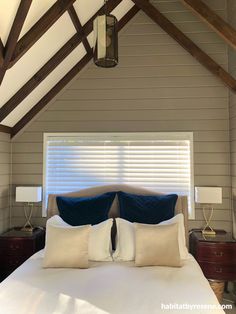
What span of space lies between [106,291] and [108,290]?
0.02 m

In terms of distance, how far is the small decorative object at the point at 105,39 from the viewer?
89.1 inches

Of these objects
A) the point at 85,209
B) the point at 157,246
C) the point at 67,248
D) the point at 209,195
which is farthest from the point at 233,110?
the point at 67,248

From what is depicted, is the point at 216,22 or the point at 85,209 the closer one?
the point at 216,22

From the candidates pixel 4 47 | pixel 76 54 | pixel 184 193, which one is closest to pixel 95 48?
pixel 4 47

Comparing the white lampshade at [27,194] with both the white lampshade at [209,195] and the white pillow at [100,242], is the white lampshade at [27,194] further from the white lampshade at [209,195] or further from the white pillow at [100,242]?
the white lampshade at [209,195]

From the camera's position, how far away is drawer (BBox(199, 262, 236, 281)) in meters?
3.24

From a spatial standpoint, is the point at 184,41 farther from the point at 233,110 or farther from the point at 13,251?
the point at 13,251

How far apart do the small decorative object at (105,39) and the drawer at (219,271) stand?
8.61 feet

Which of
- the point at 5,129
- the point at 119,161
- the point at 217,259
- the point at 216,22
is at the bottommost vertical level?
the point at 217,259

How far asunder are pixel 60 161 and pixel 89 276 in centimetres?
194

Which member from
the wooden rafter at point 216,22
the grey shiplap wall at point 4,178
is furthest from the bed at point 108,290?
the wooden rafter at point 216,22

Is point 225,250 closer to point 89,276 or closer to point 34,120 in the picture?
point 89,276

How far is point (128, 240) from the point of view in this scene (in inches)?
120

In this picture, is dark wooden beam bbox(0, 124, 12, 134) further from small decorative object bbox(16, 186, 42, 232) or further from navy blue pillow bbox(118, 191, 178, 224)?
navy blue pillow bbox(118, 191, 178, 224)
